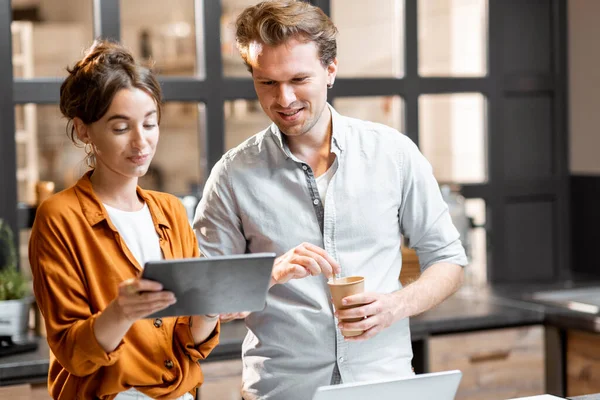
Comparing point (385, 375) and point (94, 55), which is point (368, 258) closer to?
point (385, 375)

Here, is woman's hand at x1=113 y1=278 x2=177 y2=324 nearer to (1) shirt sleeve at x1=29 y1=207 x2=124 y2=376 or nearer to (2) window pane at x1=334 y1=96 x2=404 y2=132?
(1) shirt sleeve at x1=29 y1=207 x2=124 y2=376

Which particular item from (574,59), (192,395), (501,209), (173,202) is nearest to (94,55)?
(173,202)

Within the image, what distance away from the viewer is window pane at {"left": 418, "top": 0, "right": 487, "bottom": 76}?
3865mm

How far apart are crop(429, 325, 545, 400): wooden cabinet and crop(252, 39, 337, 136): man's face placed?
1316 millimetres

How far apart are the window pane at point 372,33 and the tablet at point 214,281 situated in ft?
7.22

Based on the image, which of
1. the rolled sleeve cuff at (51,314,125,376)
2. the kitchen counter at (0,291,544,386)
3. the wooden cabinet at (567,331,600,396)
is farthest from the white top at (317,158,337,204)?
the wooden cabinet at (567,331,600,396)

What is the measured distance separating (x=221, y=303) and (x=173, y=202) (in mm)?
338

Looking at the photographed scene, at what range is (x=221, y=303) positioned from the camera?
146cm

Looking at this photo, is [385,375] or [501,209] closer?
[385,375]

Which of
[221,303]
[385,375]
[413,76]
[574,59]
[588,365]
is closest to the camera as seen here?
[221,303]

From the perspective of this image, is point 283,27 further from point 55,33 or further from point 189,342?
point 55,33

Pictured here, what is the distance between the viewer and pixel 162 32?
283 inches

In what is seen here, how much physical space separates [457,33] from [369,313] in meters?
2.54

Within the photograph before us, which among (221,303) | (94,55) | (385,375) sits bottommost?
(385,375)
